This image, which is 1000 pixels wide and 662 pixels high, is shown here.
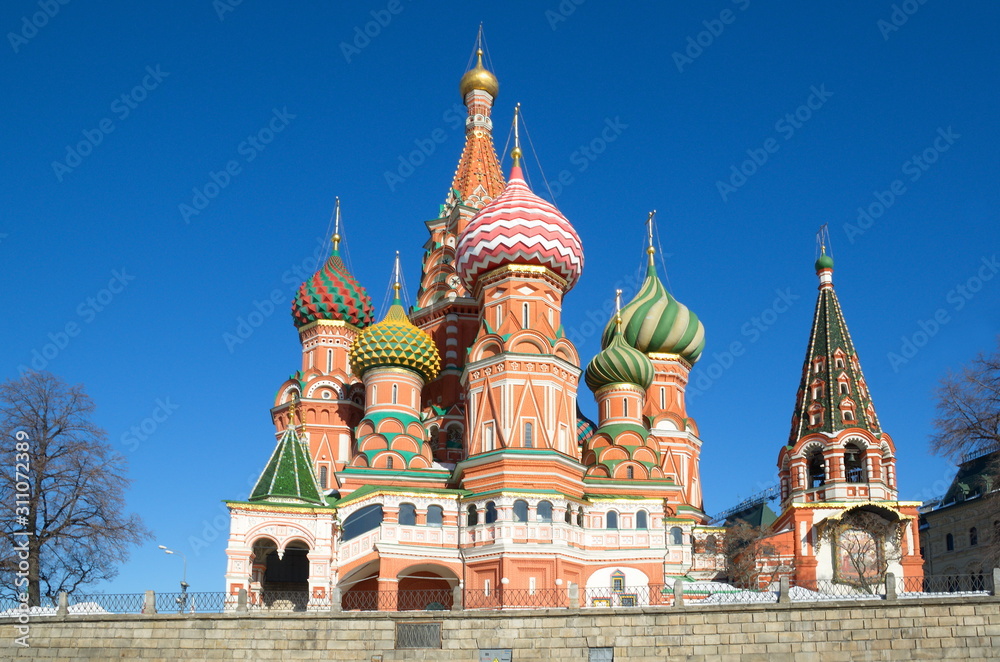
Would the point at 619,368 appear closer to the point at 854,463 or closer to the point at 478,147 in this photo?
the point at 854,463

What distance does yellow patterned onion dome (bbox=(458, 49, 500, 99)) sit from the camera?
49625 millimetres

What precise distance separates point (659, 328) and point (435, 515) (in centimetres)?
1447

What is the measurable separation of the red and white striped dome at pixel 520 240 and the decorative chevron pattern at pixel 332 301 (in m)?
6.78

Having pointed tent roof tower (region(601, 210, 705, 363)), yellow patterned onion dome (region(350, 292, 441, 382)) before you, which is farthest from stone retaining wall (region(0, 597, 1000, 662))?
pointed tent roof tower (region(601, 210, 705, 363))

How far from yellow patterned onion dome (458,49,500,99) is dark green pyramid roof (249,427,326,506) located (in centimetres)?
2227

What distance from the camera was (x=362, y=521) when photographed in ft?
107

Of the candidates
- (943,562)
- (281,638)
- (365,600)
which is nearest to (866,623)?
(281,638)

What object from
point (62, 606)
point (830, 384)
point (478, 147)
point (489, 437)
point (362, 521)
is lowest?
point (62, 606)

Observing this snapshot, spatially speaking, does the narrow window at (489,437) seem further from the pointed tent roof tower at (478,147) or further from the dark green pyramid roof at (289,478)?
the pointed tent roof tower at (478,147)

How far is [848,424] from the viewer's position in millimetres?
37062

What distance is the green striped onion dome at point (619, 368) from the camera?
127ft

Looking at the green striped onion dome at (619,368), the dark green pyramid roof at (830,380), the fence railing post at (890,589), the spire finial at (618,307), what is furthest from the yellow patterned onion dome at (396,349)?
the fence railing post at (890,589)

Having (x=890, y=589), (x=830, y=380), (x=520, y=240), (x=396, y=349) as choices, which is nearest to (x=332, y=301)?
(x=396, y=349)

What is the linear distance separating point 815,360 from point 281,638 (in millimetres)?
23246
